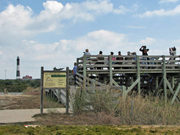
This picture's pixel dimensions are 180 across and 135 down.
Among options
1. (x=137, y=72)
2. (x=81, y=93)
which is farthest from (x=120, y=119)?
(x=137, y=72)

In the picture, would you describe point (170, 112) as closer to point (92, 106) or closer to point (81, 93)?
point (92, 106)

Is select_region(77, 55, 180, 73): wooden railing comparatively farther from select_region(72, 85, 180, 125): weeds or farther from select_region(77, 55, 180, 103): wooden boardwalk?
select_region(72, 85, 180, 125): weeds

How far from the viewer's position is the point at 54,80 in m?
11.1

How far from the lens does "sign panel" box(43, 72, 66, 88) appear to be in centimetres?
1101

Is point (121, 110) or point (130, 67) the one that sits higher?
point (130, 67)

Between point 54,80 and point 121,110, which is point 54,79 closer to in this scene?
point 54,80

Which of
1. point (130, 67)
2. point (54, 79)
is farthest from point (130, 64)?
point (54, 79)

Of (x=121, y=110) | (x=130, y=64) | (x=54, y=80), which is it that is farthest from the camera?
(x=130, y=64)

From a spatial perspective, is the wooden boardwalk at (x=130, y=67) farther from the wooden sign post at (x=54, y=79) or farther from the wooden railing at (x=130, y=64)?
the wooden sign post at (x=54, y=79)

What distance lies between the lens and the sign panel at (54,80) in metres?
11.0

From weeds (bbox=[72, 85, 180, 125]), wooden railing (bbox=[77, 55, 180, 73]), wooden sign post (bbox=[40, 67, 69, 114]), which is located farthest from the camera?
wooden railing (bbox=[77, 55, 180, 73])

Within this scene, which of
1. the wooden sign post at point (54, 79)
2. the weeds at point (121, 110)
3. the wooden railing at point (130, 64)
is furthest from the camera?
the wooden railing at point (130, 64)

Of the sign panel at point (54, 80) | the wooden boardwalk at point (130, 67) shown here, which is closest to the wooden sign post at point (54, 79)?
the sign panel at point (54, 80)

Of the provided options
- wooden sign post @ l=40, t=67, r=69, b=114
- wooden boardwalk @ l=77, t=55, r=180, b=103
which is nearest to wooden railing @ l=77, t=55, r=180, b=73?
wooden boardwalk @ l=77, t=55, r=180, b=103
